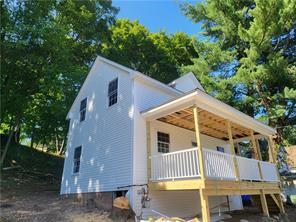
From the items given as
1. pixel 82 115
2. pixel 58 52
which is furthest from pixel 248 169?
pixel 58 52

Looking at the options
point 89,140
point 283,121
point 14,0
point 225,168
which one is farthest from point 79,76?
point 283,121

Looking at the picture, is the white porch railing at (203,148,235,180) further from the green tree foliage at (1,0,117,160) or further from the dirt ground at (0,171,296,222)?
the green tree foliage at (1,0,117,160)

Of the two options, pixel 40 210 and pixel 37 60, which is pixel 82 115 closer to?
pixel 37 60

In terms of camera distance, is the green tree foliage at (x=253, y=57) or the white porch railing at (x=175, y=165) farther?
the green tree foliage at (x=253, y=57)

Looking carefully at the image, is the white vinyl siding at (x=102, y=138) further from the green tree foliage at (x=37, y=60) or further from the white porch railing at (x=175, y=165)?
the green tree foliage at (x=37, y=60)

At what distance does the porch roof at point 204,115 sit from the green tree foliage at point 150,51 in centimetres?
1540

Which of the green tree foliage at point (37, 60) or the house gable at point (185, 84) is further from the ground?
the green tree foliage at point (37, 60)

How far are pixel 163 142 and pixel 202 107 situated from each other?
3141 millimetres

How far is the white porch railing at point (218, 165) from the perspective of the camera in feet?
28.1

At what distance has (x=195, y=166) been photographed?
337 inches

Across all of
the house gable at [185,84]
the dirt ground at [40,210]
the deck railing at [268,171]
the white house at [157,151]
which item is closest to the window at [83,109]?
the white house at [157,151]

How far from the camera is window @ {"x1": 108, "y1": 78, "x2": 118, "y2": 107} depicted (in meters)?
12.5

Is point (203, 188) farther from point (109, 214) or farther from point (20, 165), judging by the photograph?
point (20, 165)

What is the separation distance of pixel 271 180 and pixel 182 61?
19064mm
